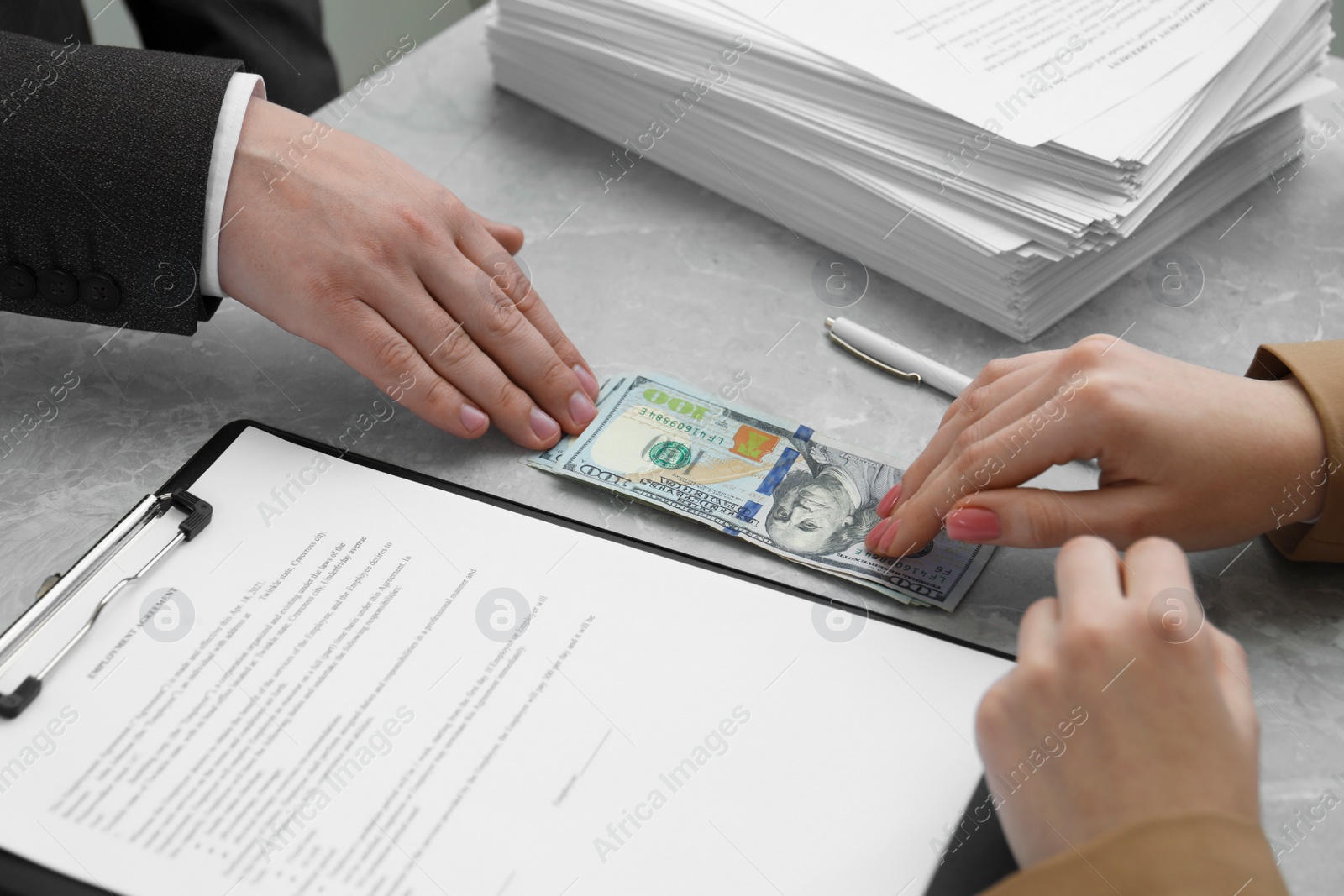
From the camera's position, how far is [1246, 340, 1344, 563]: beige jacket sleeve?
661 mm

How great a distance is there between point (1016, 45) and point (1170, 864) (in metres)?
0.76

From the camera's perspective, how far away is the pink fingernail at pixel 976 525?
669mm

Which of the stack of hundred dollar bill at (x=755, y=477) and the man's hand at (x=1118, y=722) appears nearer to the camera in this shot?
the man's hand at (x=1118, y=722)

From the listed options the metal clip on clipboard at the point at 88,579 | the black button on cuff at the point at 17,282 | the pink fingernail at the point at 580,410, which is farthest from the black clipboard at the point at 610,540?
the black button on cuff at the point at 17,282

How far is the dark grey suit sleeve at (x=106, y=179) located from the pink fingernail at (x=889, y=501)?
617mm

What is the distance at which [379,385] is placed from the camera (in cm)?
82

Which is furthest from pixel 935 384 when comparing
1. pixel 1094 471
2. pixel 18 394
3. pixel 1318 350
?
pixel 18 394

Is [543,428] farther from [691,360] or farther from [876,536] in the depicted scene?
[876,536]

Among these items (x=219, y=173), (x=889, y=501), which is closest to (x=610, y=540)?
(x=889, y=501)

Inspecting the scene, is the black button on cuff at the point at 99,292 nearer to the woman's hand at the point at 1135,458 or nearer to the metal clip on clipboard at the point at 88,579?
the metal clip on clipboard at the point at 88,579

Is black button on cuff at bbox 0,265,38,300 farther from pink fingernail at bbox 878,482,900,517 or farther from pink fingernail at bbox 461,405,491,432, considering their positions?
pink fingernail at bbox 878,482,900,517

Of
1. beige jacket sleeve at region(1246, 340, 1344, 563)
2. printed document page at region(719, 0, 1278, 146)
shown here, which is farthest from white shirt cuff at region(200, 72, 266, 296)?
beige jacket sleeve at region(1246, 340, 1344, 563)

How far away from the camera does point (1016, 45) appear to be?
0.93 meters

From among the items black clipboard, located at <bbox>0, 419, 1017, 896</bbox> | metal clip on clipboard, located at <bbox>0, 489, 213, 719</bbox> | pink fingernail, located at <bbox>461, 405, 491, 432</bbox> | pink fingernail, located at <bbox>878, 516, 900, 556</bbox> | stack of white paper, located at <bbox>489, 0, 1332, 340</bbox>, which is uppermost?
stack of white paper, located at <bbox>489, 0, 1332, 340</bbox>
